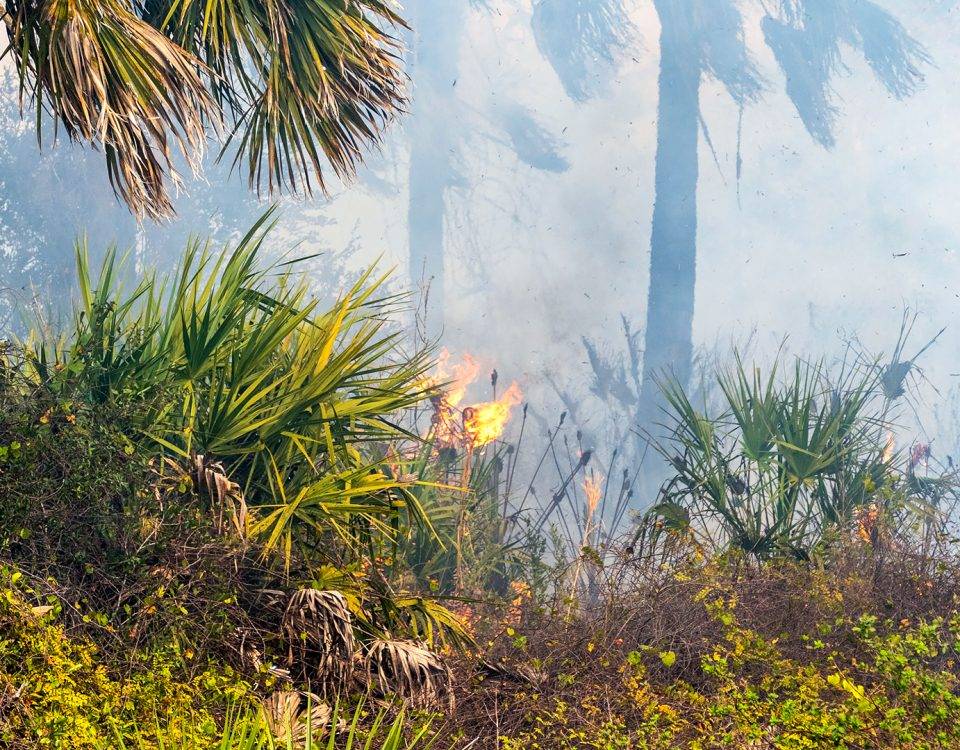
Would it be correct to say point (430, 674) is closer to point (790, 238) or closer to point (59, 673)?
point (59, 673)

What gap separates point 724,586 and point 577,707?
2.17 metres

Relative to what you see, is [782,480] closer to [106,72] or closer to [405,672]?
[405,672]

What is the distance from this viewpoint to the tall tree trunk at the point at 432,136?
4497 cm

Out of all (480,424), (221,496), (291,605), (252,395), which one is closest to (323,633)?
(291,605)

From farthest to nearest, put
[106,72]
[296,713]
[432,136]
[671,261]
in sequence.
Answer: [432,136] < [671,261] < [106,72] < [296,713]

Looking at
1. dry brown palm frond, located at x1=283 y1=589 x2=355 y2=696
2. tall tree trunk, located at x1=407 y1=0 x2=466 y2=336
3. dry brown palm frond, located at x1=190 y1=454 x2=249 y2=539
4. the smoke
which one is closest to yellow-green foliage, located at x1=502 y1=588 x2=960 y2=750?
dry brown palm frond, located at x1=283 y1=589 x2=355 y2=696

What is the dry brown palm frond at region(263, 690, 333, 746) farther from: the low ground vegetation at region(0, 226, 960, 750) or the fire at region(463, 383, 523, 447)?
the fire at region(463, 383, 523, 447)

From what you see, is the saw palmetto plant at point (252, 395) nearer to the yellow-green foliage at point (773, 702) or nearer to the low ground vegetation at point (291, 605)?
the low ground vegetation at point (291, 605)

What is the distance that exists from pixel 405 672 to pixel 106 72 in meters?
3.83

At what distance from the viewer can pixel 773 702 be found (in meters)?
7.02

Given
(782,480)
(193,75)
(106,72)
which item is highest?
(193,75)

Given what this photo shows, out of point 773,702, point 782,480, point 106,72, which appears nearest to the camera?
point 106,72

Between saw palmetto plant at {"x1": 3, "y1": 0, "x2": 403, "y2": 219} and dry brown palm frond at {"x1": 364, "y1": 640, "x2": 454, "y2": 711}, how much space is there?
3.00 metres

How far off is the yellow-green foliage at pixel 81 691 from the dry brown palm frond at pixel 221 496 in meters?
0.81
